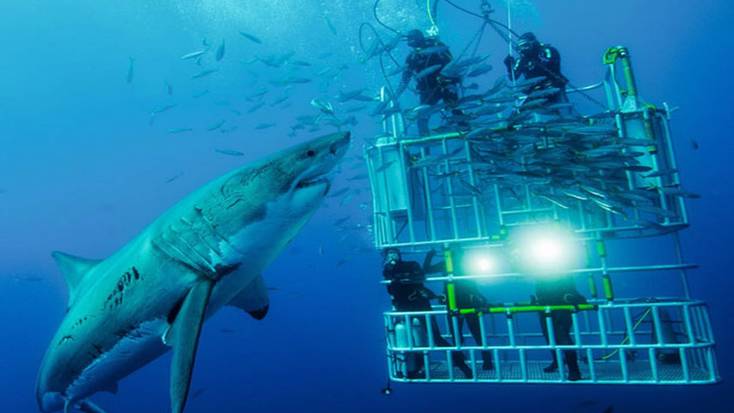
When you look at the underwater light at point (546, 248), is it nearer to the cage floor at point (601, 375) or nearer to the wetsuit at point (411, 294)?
the cage floor at point (601, 375)

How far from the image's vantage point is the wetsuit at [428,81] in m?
5.88

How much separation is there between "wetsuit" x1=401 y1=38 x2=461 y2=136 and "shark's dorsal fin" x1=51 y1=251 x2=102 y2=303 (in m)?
3.85

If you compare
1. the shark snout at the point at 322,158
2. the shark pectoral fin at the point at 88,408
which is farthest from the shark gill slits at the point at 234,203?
the shark pectoral fin at the point at 88,408

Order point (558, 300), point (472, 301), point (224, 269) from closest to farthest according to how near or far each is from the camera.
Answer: point (224, 269) → point (558, 300) → point (472, 301)

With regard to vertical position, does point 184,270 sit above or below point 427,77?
below

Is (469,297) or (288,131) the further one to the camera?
(288,131)

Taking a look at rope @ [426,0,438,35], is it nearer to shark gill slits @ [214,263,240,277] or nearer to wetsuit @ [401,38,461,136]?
wetsuit @ [401,38,461,136]

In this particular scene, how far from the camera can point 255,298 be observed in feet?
11.9

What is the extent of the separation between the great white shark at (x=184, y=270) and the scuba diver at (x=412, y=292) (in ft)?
9.18

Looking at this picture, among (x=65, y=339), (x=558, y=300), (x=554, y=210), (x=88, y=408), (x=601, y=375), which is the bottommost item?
(x=601, y=375)

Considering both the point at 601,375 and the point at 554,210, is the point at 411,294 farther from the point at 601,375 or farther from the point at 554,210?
the point at 601,375

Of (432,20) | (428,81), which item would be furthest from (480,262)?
(432,20)

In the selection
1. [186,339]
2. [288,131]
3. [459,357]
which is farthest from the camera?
[288,131]

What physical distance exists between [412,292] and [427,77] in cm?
277
